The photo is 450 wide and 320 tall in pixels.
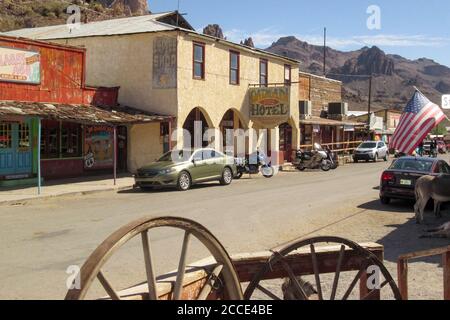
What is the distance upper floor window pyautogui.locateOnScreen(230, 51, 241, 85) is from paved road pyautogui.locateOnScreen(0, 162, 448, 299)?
1046 cm

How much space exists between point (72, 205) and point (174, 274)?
40.1 feet

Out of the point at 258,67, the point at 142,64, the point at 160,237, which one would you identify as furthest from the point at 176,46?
the point at 160,237

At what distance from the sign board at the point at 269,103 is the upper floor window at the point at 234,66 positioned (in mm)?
1462

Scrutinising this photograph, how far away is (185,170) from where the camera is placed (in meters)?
19.7

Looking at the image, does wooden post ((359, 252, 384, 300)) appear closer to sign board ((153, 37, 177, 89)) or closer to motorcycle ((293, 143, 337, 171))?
sign board ((153, 37, 177, 89))

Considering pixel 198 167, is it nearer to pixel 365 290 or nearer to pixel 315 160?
pixel 315 160

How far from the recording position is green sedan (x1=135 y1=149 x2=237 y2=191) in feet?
62.5

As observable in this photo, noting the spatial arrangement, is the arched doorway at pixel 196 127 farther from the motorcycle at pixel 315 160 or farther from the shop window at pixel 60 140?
the shop window at pixel 60 140

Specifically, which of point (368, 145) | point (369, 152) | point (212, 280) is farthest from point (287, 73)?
point (212, 280)

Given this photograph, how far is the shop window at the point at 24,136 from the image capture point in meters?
20.4

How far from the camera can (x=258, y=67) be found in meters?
31.8

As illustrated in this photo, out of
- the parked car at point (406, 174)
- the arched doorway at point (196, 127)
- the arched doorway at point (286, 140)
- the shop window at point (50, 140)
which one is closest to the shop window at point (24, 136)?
the shop window at point (50, 140)

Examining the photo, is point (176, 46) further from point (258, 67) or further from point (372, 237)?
point (372, 237)
